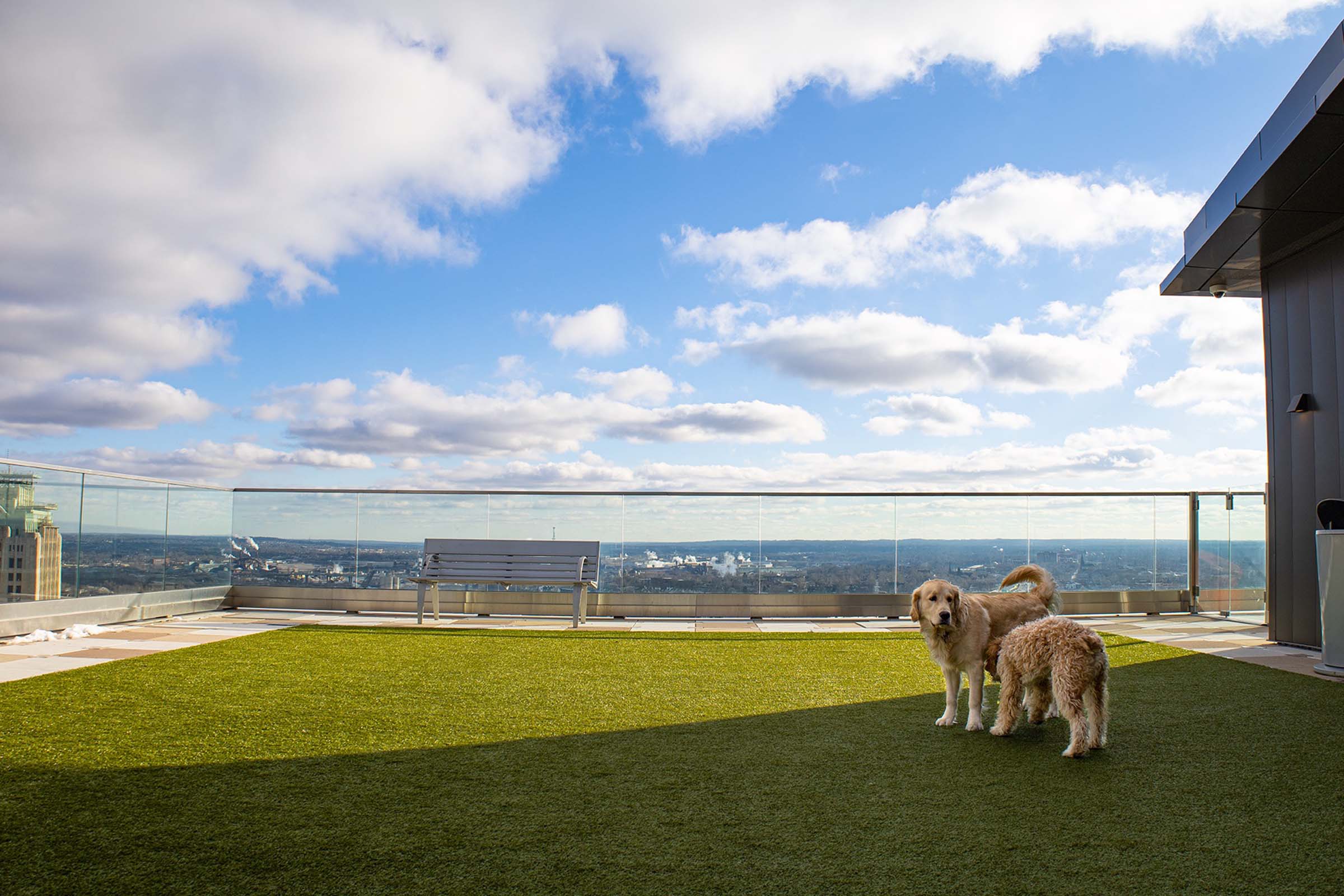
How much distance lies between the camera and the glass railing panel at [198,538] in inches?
351

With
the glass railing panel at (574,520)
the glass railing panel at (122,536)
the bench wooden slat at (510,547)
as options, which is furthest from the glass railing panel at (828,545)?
the glass railing panel at (122,536)

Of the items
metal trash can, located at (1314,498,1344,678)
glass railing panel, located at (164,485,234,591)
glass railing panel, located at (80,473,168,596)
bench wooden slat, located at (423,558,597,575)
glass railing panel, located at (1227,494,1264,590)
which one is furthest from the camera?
glass railing panel, located at (1227,494,1264,590)

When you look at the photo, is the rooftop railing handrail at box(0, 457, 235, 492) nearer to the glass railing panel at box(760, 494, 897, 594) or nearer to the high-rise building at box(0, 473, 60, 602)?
the high-rise building at box(0, 473, 60, 602)

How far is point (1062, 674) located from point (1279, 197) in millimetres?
5092

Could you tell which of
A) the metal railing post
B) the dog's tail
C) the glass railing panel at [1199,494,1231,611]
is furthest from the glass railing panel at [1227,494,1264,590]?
the dog's tail

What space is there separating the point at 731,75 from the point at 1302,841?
750cm

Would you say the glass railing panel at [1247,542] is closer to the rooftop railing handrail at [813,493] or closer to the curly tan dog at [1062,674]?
the rooftop railing handrail at [813,493]

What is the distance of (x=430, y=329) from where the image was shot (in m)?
16.8

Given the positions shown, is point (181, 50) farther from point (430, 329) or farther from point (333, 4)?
point (430, 329)

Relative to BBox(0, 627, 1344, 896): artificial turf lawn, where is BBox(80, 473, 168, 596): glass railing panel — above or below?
above

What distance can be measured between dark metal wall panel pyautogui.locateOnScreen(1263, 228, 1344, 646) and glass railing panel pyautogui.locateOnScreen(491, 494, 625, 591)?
6672mm

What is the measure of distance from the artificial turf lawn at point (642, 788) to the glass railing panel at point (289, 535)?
451cm

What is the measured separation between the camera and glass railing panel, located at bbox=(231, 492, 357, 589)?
31.9 ft

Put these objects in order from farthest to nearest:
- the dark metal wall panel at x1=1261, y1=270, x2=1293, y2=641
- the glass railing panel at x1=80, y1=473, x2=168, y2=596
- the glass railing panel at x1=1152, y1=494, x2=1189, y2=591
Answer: the glass railing panel at x1=1152, y1=494, x2=1189, y2=591, the glass railing panel at x1=80, y1=473, x2=168, y2=596, the dark metal wall panel at x1=1261, y1=270, x2=1293, y2=641
